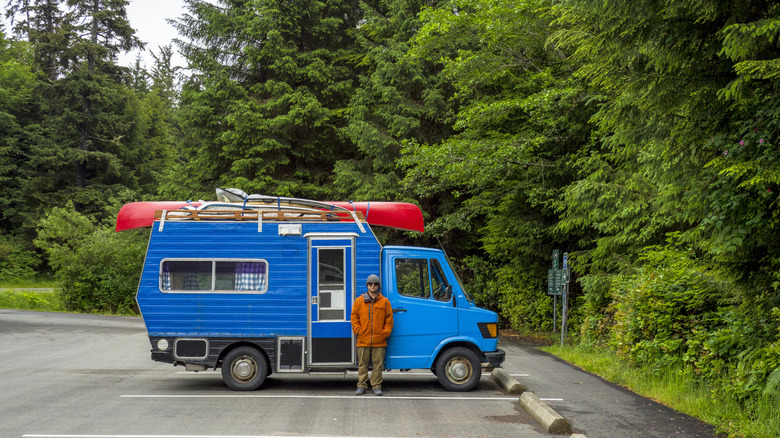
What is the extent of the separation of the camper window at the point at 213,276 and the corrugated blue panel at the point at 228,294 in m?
0.09

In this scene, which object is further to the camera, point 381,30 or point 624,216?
point 381,30

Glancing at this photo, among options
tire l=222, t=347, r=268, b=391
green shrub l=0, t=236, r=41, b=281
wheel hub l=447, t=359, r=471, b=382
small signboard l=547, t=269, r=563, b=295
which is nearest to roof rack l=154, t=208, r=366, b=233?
tire l=222, t=347, r=268, b=391

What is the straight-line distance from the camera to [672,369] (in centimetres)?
1070

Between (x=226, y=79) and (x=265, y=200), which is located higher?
(x=226, y=79)

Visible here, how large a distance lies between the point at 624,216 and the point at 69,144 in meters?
45.6

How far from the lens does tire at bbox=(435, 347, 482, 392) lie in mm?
10875

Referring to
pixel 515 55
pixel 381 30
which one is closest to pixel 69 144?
pixel 381 30

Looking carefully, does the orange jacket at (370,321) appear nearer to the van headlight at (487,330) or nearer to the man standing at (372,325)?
the man standing at (372,325)

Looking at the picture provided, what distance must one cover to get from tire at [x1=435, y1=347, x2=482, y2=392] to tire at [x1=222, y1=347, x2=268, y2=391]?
115 inches

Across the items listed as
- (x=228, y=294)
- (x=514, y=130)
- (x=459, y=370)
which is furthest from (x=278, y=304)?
(x=514, y=130)

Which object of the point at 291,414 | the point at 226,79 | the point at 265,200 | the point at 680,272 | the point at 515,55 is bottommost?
the point at 291,414

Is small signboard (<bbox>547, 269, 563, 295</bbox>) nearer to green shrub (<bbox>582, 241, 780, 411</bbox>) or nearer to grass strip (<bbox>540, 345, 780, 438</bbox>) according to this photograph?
green shrub (<bbox>582, 241, 780, 411</bbox>)

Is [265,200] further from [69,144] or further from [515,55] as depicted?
[69,144]

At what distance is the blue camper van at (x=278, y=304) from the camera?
10.7 metres
